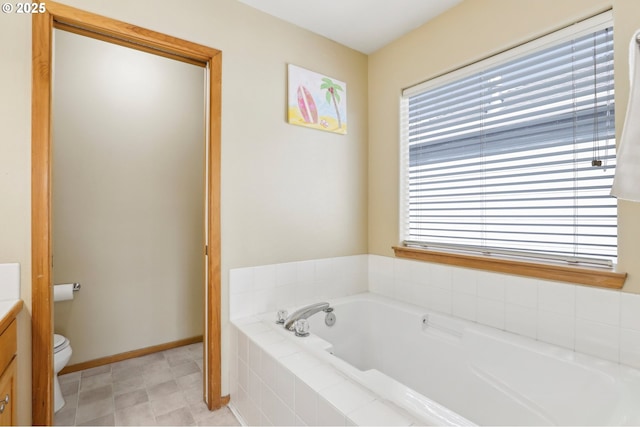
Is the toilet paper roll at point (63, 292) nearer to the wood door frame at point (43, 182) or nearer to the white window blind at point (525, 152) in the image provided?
the wood door frame at point (43, 182)

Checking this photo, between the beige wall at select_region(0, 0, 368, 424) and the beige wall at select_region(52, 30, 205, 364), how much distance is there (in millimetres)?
832

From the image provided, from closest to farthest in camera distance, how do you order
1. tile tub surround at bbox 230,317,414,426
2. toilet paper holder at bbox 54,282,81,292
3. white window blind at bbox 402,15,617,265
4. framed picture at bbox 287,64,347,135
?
tile tub surround at bbox 230,317,414,426 < white window blind at bbox 402,15,617,265 < framed picture at bbox 287,64,347,135 < toilet paper holder at bbox 54,282,81,292

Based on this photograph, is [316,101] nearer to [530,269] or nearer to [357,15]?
[357,15]

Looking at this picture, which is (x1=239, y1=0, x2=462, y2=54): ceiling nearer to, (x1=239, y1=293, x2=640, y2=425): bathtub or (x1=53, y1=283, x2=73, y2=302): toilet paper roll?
(x1=239, y1=293, x2=640, y2=425): bathtub

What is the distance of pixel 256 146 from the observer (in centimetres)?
207

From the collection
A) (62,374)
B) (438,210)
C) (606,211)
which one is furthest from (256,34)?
(62,374)

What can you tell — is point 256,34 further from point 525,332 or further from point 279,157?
point 525,332

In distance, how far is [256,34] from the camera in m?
2.08

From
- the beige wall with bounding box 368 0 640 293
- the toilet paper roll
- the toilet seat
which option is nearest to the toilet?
the toilet seat

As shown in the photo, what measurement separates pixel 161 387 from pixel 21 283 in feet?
3.79

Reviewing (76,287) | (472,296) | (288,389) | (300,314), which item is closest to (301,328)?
(300,314)

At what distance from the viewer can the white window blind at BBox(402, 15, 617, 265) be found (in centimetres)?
153

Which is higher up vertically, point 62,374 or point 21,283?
point 21,283

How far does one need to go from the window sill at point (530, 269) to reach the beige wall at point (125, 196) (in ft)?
6.12
